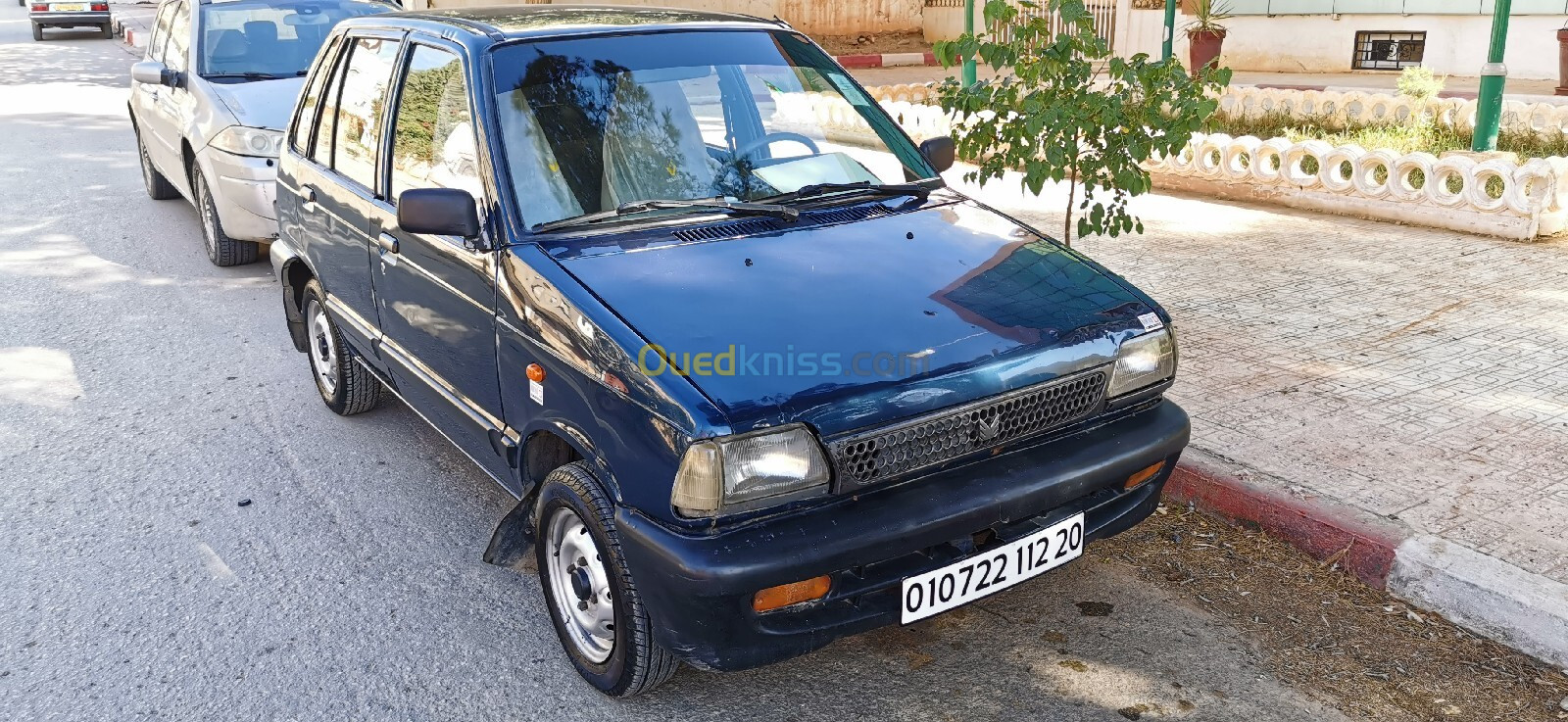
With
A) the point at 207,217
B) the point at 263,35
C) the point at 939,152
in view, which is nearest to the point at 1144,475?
the point at 939,152

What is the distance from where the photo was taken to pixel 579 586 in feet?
10.4

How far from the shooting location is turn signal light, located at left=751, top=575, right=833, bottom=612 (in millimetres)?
2730

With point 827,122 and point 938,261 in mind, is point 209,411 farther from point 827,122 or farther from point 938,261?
point 938,261

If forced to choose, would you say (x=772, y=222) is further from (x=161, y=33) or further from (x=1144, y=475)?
(x=161, y=33)

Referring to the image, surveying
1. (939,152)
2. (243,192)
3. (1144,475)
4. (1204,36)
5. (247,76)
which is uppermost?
(1204,36)

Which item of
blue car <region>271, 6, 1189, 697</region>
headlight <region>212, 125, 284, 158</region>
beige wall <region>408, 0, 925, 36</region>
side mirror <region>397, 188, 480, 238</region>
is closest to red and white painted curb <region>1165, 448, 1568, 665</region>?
blue car <region>271, 6, 1189, 697</region>

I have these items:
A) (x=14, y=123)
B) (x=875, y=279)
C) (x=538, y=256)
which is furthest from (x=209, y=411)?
(x=14, y=123)

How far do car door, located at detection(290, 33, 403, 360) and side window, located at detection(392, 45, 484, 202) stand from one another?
0.59 ft

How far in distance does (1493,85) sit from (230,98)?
8630mm

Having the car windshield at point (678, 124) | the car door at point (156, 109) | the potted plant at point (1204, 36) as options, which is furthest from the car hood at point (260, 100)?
the potted plant at point (1204, 36)

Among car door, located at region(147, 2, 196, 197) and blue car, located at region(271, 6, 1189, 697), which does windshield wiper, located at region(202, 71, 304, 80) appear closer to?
car door, located at region(147, 2, 196, 197)

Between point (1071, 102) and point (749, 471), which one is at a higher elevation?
point (1071, 102)

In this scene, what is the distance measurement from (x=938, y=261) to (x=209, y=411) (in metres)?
3.70

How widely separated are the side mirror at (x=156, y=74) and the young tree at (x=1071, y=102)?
17.5ft
